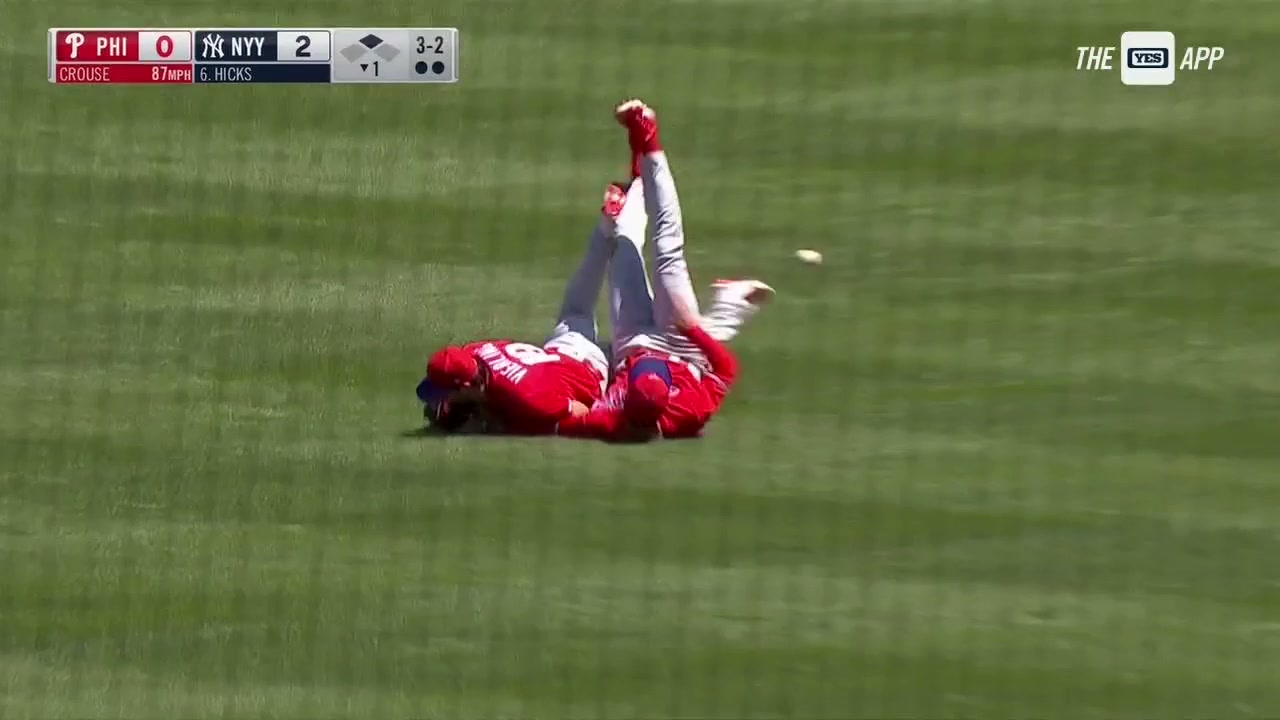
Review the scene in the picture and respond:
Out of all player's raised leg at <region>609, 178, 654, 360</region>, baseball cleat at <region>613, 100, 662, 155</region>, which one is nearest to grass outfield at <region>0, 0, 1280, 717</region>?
player's raised leg at <region>609, 178, 654, 360</region>

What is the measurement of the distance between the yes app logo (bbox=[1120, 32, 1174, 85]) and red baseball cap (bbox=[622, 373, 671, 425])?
14.8 ft

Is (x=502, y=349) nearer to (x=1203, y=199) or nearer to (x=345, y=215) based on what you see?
(x=345, y=215)

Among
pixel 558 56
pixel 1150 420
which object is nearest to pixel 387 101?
pixel 558 56

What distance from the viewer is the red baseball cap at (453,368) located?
9172 mm

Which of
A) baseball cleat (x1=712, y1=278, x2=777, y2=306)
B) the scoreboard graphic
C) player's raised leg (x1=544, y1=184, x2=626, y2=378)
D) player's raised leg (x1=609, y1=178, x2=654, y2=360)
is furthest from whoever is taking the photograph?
the scoreboard graphic

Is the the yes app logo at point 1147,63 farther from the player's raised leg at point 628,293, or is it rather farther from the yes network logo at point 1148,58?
the player's raised leg at point 628,293

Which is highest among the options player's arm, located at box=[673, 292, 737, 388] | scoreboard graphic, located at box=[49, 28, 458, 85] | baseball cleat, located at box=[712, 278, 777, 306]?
scoreboard graphic, located at box=[49, 28, 458, 85]

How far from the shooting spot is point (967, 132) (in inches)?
472

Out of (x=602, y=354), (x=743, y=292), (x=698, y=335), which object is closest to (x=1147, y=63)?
(x=743, y=292)

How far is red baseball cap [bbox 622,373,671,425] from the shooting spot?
9109 mm

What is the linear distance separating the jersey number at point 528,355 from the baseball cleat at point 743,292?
0.96 meters

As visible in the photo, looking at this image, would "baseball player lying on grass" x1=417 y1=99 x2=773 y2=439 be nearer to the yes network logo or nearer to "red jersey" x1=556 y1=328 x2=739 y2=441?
"red jersey" x1=556 y1=328 x2=739 y2=441

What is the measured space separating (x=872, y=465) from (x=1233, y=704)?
84.3 inches

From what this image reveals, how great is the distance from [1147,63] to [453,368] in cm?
521
